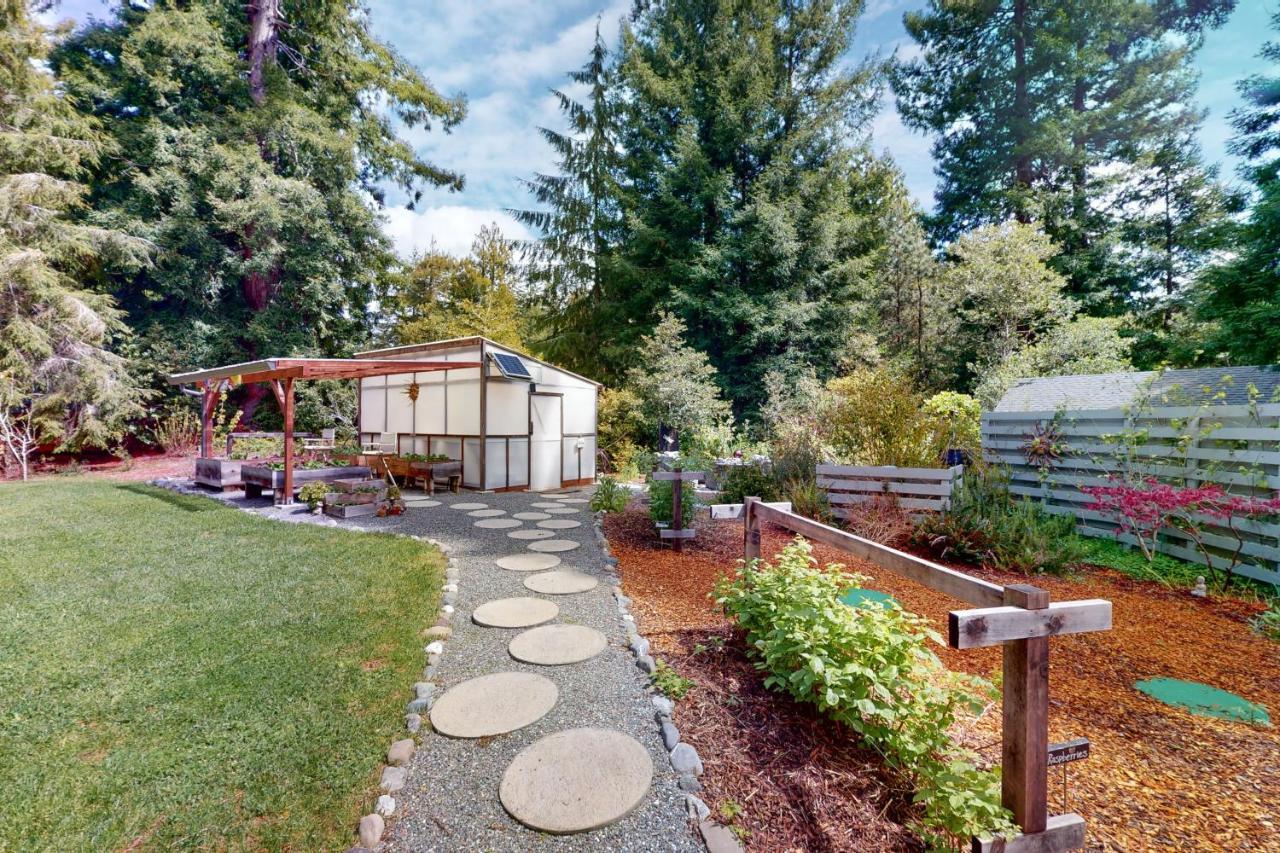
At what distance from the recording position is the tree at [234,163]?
12.1m

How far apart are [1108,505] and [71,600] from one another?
8.50 meters

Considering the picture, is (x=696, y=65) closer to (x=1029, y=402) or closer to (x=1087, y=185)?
(x=1087, y=185)

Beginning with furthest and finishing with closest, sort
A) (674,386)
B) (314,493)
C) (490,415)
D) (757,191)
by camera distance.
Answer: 1. (757,191)
2. (674,386)
3. (490,415)
4. (314,493)

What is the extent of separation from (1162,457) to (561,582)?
5454mm

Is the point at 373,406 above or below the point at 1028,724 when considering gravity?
above

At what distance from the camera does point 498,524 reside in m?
6.15

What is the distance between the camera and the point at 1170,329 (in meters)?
12.3

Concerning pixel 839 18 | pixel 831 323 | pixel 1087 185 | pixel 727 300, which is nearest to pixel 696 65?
pixel 839 18

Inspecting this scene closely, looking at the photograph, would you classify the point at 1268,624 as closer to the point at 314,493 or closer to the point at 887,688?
the point at 887,688

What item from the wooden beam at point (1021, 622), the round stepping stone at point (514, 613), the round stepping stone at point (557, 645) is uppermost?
the wooden beam at point (1021, 622)

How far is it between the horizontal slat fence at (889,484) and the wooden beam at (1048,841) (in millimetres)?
3938

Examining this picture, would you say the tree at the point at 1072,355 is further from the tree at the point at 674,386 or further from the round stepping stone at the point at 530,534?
the round stepping stone at the point at 530,534

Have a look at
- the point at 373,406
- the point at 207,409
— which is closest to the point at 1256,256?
the point at 373,406

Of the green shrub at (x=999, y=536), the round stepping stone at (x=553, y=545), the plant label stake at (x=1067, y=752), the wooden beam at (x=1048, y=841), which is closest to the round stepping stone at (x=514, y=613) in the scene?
the round stepping stone at (x=553, y=545)
